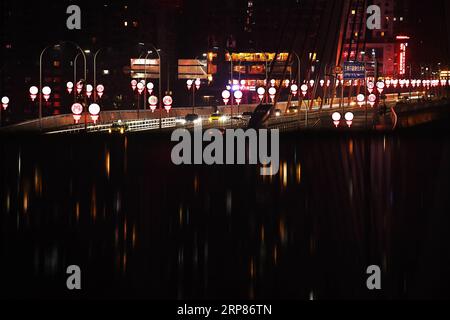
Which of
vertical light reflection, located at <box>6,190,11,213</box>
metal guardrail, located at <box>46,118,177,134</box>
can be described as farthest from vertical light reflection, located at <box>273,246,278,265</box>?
metal guardrail, located at <box>46,118,177,134</box>

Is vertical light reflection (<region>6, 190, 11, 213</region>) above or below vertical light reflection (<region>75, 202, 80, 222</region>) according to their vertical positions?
above

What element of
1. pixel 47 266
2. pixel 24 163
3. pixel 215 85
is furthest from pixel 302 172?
pixel 215 85

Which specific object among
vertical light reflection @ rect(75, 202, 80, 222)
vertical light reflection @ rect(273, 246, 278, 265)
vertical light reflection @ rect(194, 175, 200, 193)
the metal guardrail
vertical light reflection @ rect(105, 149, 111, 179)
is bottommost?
vertical light reflection @ rect(273, 246, 278, 265)

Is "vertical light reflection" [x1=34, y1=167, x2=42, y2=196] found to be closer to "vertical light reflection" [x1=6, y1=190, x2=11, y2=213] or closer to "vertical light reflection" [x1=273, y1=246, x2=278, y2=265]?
"vertical light reflection" [x1=6, y1=190, x2=11, y2=213]

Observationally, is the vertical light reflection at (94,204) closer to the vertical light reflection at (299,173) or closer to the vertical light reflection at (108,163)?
the vertical light reflection at (108,163)

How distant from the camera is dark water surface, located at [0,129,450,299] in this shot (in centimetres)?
1677

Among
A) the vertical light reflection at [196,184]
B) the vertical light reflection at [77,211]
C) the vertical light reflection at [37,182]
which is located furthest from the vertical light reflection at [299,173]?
the vertical light reflection at [77,211]

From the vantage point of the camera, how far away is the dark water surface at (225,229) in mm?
16766

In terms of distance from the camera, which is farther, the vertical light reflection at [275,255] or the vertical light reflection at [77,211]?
the vertical light reflection at [77,211]

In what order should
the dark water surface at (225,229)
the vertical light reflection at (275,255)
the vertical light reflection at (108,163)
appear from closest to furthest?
1. the dark water surface at (225,229)
2. the vertical light reflection at (275,255)
3. the vertical light reflection at (108,163)

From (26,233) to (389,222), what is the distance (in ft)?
23.7

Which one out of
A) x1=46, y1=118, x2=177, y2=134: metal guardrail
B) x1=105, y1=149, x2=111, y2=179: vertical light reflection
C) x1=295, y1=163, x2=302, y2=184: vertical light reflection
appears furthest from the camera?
x1=46, y1=118, x2=177, y2=134: metal guardrail
